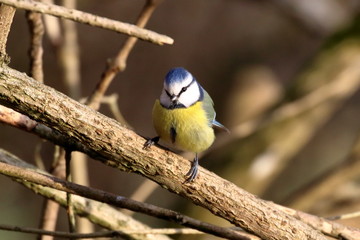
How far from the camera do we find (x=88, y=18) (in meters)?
0.72

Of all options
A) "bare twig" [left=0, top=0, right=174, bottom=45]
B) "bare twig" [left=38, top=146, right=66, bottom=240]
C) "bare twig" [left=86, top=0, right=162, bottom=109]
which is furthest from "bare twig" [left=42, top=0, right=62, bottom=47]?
"bare twig" [left=0, top=0, right=174, bottom=45]

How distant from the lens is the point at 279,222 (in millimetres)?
931

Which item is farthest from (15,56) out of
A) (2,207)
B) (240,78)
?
(240,78)

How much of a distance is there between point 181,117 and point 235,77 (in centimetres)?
168

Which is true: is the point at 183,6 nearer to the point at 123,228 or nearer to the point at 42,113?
the point at 123,228

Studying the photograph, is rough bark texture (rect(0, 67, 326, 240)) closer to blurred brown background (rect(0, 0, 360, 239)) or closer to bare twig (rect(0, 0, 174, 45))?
bare twig (rect(0, 0, 174, 45))

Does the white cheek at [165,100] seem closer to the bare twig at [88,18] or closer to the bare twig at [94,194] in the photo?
the bare twig at [94,194]

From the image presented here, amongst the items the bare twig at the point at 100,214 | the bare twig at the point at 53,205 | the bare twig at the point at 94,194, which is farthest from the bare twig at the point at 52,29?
the bare twig at the point at 94,194

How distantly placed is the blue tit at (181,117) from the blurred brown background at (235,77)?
0.64 meters

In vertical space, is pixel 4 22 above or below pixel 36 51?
below

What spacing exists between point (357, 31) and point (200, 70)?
1.42 meters

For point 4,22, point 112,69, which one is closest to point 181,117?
point 112,69

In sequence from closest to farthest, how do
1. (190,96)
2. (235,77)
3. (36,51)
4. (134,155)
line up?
(134,155), (36,51), (190,96), (235,77)

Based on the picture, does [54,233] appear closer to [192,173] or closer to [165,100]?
[192,173]
